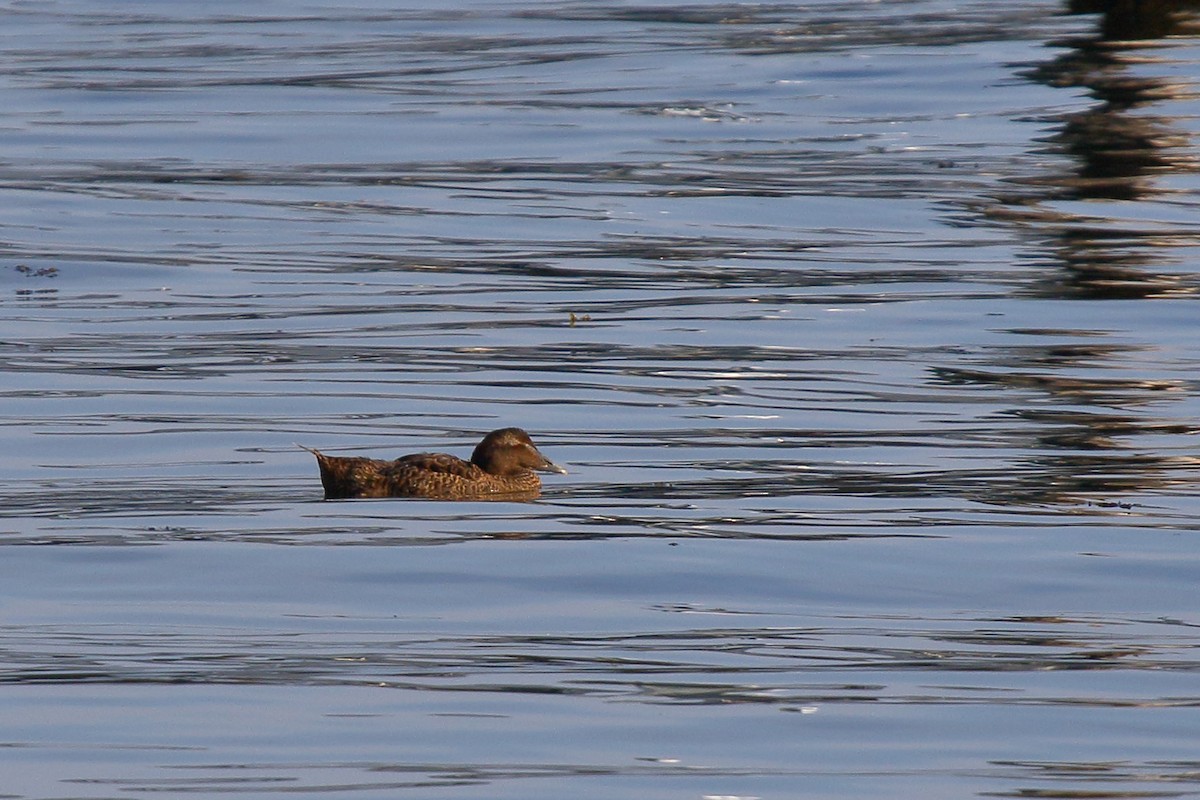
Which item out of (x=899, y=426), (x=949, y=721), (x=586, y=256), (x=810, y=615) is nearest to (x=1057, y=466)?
(x=899, y=426)

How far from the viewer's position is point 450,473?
8727 mm

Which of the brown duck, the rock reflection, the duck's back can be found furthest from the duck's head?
the rock reflection

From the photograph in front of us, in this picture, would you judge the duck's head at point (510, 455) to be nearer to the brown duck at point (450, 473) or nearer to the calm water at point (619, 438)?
the brown duck at point (450, 473)

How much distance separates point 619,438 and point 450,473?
134 cm

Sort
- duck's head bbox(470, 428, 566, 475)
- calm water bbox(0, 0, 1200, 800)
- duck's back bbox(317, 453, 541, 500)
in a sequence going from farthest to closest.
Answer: duck's head bbox(470, 428, 566, 475) < duck's back bbox(317, 453, 541, 500) < calm water bbox(0, 0, 1200, 800)

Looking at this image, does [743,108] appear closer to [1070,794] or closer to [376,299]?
[376,299]

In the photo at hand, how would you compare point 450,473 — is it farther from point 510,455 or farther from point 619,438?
point 619,438

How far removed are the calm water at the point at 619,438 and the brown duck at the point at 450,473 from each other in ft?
0.45

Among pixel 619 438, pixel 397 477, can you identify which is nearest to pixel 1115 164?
pixel 619 438

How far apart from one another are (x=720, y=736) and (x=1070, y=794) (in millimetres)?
938

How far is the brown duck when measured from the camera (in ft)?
28.3

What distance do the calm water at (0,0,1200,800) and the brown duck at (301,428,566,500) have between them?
0.45ft

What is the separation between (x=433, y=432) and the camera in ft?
32.9

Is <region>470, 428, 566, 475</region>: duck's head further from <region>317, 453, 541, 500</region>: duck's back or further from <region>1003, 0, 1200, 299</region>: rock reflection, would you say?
<region>1003, 0, 1200, 299</region>: rock reflection
